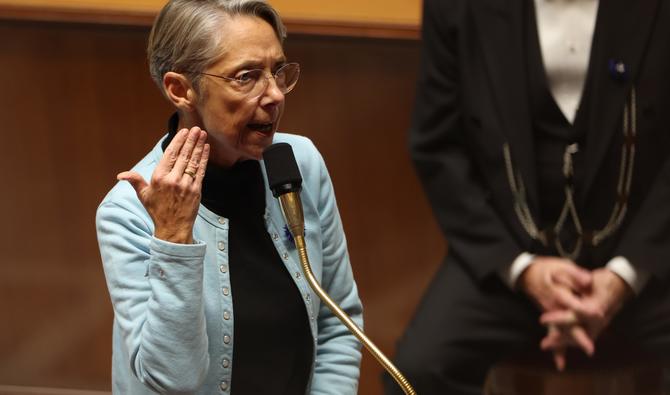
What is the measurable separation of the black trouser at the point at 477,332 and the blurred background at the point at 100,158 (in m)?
0.54

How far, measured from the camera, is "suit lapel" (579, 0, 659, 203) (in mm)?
1547

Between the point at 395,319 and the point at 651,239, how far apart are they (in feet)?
2.47

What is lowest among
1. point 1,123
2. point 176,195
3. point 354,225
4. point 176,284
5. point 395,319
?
point 395,319

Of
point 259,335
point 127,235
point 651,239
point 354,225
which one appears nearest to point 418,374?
point 259,335

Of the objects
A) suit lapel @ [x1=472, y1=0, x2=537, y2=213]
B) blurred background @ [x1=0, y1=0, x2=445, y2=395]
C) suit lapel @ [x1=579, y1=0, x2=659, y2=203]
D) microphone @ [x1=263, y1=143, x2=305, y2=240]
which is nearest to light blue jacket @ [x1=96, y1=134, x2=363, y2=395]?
microphone @ [x1=263, y1=143, x2=305, y2=240]

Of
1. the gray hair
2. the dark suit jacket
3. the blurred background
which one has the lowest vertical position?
the blurred background

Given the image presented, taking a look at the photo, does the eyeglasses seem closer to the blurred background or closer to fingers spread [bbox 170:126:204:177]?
fingers spread [bbox 170:126:204:177]

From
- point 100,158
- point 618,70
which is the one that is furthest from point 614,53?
point 100,158

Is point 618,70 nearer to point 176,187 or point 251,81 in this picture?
point 251,81

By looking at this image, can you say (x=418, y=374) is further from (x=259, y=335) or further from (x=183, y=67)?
(x=183, y=67)

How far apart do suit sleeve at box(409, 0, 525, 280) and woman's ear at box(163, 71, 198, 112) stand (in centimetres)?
34

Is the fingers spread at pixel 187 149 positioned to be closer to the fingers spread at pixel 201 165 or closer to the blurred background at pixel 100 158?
the fingers spread at pixel 201 165

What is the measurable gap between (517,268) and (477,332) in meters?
0.11

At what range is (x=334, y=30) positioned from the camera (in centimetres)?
204
